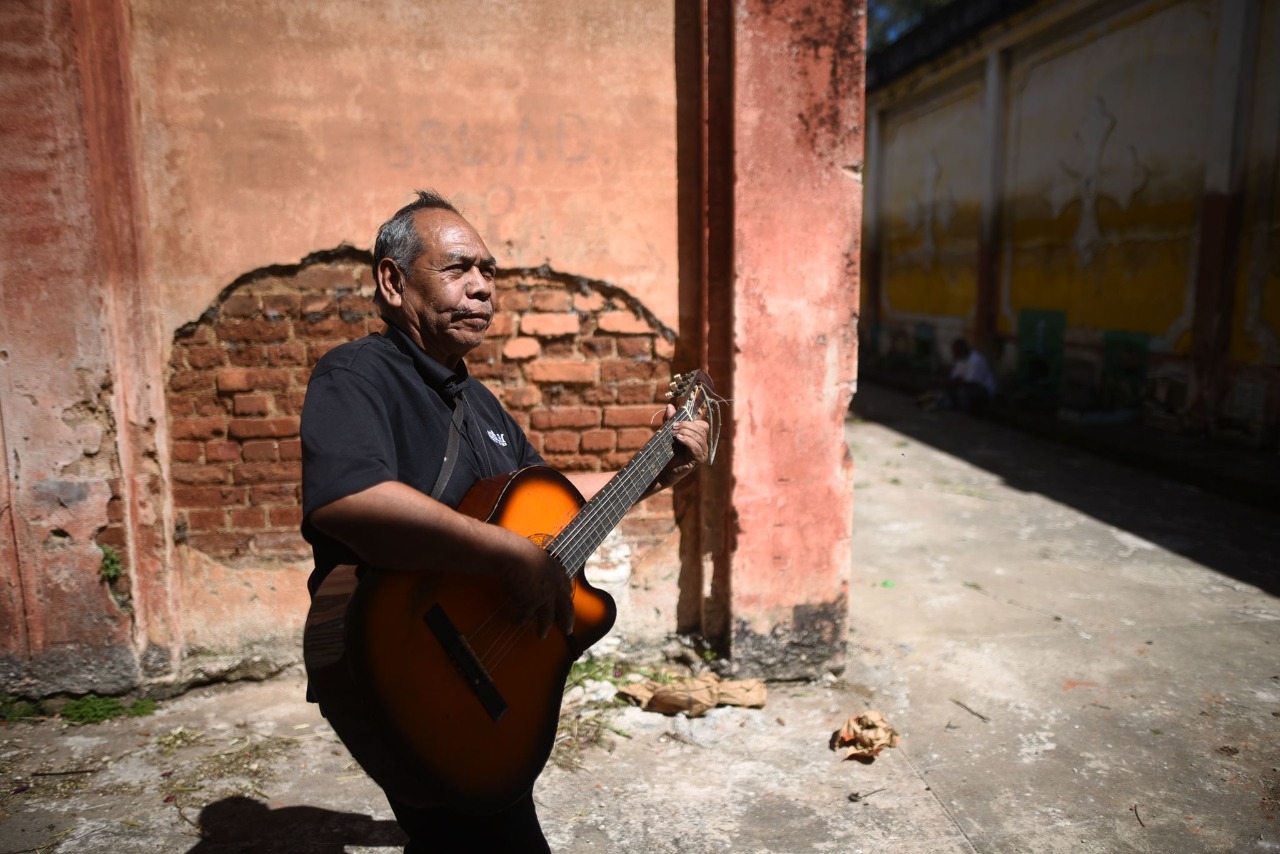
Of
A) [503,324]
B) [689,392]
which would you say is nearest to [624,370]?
[503,324]

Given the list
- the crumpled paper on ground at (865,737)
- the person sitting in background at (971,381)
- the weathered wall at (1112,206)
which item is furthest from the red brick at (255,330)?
the person sitting in background at (971,381)

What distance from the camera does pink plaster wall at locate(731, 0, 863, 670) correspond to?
3289 mm

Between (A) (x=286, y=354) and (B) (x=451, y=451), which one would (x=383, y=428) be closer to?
(B) (x=451, y=451)

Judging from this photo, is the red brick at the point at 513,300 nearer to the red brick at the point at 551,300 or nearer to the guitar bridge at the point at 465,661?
the red brick at the point at 551,300

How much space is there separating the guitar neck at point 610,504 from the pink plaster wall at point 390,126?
1429 millimetres

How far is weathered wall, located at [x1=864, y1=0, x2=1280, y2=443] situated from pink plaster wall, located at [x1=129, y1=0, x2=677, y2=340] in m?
6.56

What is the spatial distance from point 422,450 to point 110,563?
2251 millimetres

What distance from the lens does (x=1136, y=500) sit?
252 inches

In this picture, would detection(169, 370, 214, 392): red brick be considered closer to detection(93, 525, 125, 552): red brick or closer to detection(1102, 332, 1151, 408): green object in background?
detection(93, 525, 125, 552): red brick

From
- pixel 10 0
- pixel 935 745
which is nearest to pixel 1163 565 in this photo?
pixel 935 745

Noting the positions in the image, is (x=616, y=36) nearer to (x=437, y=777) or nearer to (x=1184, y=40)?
(x=437, y=777)

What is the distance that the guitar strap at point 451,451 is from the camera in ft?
5.91

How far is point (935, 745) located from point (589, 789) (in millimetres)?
1283

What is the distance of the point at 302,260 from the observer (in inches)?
134
